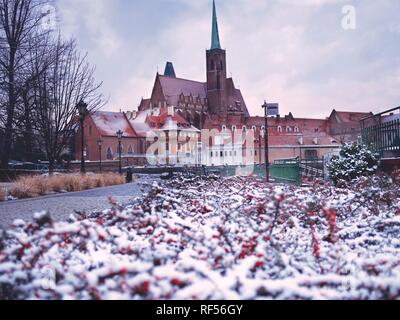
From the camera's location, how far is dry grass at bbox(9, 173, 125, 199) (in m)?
9.83

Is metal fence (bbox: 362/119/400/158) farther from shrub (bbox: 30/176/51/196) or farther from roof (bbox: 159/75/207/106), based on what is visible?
roof (bbox: 159/75/207/106)

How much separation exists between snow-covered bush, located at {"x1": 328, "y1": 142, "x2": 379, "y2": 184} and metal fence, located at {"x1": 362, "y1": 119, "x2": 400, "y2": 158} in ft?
0.92

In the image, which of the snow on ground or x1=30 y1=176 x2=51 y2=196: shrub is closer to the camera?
the snow on ground

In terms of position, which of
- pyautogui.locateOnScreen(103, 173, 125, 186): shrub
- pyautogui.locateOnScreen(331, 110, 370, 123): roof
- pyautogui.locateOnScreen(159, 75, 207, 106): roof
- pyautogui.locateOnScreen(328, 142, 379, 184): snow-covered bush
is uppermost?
pyautogui.locateOnScreen(159, 75, 207, 106): roof

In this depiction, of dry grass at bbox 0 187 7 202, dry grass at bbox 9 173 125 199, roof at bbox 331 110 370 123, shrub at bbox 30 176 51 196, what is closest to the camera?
dry grass at bbox 0 187 7 202

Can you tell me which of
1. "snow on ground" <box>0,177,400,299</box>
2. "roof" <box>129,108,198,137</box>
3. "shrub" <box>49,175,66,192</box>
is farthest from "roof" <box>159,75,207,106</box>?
"snow on ground" <box>0,177,400,299</box>

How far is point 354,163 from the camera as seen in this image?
9375mm

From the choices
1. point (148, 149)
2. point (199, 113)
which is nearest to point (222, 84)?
point (199, 113)

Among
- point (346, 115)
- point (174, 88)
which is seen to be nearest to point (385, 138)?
point (174, 88)

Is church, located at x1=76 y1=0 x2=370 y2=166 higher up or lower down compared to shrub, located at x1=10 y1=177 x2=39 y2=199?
higher up

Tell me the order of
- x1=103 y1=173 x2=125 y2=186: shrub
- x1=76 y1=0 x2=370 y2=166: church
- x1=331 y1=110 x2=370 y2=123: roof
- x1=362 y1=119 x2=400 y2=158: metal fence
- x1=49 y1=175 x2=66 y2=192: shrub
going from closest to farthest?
x1=362 y1=119 x2=400 y2=158: metal fence
x1=49 y1=175 x2=66 y2=192: shrub
x1=103 y1=173 x2=125 y2=186: shrub
x1=76 y1=0 x2=370 y2=166: church
x1=331 y1=110 x2=370 y2=123: roof

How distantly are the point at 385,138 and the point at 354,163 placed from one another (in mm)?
1026

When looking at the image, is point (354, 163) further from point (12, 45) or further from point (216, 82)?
point (216, 82)
